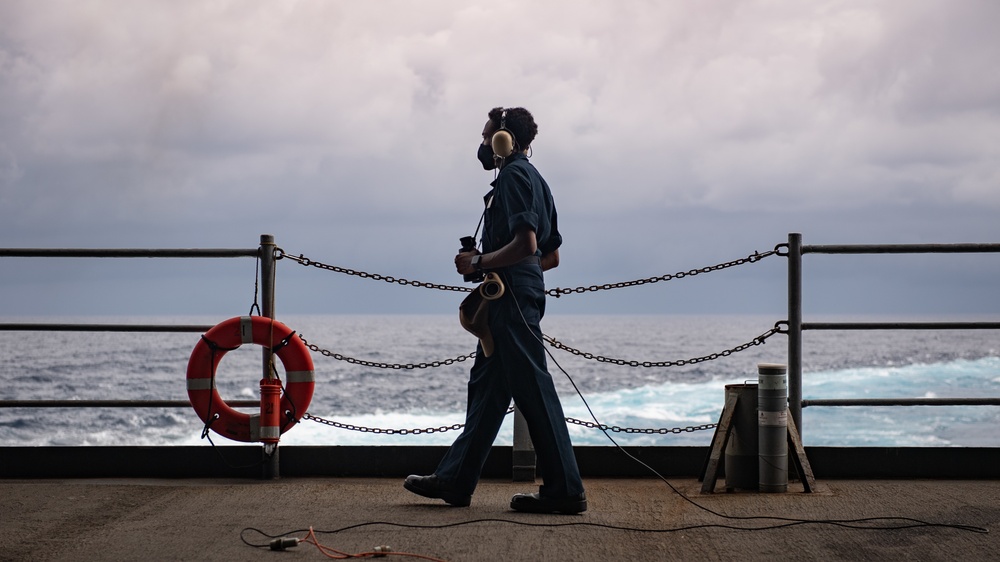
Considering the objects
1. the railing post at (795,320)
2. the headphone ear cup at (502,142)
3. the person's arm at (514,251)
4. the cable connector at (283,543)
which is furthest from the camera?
the railing post at (795,320)

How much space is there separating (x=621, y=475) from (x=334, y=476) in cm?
148

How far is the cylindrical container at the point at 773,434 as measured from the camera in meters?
4.95

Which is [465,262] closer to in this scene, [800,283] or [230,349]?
[230,349]

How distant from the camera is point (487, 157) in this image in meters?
4.68

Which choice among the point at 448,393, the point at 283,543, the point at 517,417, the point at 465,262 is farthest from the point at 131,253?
the point at 448,393

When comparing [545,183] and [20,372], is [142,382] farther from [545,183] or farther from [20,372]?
[545,183]

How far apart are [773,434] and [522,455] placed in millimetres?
1226

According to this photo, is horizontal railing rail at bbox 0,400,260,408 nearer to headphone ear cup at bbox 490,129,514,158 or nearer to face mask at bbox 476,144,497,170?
face mask at bbox 476,144,497,170

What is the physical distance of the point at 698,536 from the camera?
388 cm

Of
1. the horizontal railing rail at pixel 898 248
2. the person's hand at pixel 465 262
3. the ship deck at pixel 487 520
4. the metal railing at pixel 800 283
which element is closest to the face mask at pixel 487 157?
Result: the person's hand at pixel 465 262

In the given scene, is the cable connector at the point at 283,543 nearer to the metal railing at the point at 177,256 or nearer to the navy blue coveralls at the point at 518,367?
the navy blue coveralls at the point at 518,367

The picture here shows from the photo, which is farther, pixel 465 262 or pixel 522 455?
pixel 522 455

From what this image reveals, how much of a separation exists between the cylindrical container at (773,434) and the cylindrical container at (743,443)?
56 millimetres

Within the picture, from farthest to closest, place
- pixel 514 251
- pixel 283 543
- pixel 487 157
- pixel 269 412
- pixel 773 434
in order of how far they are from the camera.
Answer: pixel 269 412 → pixel 773 434 → pixel 487 157 → pixel 514 251 → pixel 283 543
